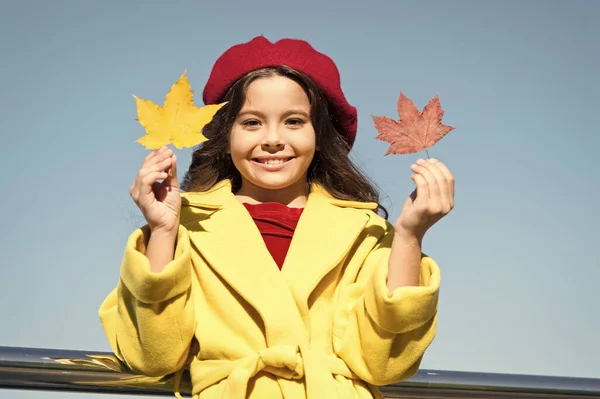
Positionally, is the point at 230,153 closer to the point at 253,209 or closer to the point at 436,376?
the point at 253,209

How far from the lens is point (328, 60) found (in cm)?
338

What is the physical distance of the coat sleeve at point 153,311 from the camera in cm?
278

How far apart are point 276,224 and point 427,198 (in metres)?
0.64

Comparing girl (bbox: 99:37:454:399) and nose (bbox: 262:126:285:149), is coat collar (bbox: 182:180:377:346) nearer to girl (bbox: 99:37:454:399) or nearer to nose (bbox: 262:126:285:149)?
girl (bbox: 99:37:454:399)

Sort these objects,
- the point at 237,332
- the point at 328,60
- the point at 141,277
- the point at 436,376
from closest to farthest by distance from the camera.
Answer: the point at 141,277 < the point at 237,332 < the point at 436,376 < the point at 328,60

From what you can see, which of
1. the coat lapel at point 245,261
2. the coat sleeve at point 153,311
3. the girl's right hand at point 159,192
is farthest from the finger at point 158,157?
the coat lapel at point 245,261

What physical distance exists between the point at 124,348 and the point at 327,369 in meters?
0.61

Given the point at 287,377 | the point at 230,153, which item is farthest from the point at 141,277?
the point at 230,153

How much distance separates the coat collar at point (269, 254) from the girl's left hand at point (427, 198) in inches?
12.8

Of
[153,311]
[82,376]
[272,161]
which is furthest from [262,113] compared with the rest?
[82,376]

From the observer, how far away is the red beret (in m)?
3.29

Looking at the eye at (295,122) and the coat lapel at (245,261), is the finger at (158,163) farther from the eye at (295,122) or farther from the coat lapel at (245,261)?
the eye at (295,122)

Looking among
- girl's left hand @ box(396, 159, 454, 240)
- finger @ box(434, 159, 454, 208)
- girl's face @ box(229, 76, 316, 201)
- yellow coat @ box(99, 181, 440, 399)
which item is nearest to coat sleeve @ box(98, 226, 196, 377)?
yellow coat @ box(99, 181, 440, 399)

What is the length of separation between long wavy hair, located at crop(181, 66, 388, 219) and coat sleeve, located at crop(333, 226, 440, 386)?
56 cm
